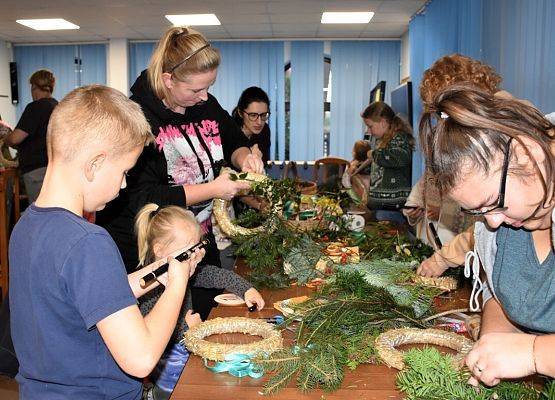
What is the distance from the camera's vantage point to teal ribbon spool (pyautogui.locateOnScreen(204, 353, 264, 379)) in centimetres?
122

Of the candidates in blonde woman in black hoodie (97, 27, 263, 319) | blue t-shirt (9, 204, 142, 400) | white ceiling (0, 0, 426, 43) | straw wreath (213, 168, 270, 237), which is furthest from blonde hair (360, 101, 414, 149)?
blue t-shirt (9, 204, 142, 400)

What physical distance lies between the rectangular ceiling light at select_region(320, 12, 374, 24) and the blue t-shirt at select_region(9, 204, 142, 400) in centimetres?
686

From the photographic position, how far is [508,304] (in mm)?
1256

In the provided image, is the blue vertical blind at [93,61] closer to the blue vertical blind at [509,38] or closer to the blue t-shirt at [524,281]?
the blue vertical blind at [509,38]

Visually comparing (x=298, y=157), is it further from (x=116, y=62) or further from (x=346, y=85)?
(x=116, y=62)

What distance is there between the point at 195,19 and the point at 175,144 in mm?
6043

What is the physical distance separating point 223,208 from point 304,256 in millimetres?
517

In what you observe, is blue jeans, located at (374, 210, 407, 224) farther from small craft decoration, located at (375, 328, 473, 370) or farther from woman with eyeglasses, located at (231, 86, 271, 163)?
small craft decoration, located at (375, 328, 473, 370)

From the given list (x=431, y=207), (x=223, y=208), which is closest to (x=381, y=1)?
(x=431, y=207)

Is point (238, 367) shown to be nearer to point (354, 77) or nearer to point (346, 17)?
point (346, 17)

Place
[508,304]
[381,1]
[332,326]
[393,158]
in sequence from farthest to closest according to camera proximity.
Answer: [381,1] < [393,158] < [332,326] < [508,304]

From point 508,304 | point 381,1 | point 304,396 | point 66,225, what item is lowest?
point 304,396

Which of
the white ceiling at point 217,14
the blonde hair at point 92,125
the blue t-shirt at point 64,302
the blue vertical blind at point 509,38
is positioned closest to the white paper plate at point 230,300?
the blue t-shirt at point 64,302

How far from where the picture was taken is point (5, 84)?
31.9 feet
